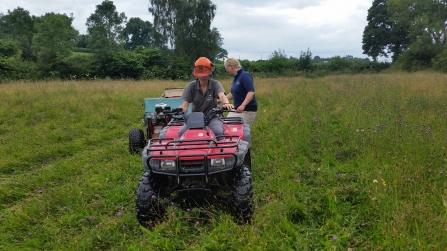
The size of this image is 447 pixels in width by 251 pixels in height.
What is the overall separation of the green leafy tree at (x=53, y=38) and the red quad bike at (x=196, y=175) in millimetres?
27454

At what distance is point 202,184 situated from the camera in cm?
302

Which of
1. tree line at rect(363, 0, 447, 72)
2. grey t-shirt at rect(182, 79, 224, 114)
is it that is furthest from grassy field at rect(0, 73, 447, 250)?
tree line at rect(363, 0, 447, 72)

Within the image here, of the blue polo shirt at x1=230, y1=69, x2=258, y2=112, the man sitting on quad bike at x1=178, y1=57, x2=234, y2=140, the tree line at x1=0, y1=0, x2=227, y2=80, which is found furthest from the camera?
the tree line at x1=0, y1=0, x2=227, y2=80

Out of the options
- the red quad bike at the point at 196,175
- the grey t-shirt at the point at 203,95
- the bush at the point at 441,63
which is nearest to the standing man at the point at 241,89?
the grey t-shirt at the point at 203,95

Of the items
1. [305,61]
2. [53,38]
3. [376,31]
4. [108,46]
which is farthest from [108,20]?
[376,31]

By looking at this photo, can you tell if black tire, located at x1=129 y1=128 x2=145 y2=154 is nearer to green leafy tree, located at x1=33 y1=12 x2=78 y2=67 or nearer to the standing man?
the standing man

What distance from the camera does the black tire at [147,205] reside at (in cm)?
301

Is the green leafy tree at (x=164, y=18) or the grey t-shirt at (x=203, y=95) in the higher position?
the green leafy tree at (x=164, y=18)

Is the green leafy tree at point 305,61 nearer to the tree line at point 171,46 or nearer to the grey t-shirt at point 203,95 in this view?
the tree line at point 171,46

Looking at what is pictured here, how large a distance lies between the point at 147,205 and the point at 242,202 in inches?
36.9

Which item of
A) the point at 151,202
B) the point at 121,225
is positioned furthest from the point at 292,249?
the point at 121,225

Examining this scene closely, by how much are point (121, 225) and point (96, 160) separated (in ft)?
9.23

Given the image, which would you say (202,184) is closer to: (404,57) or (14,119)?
(14,119)

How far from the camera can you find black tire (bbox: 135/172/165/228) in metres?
3.01
